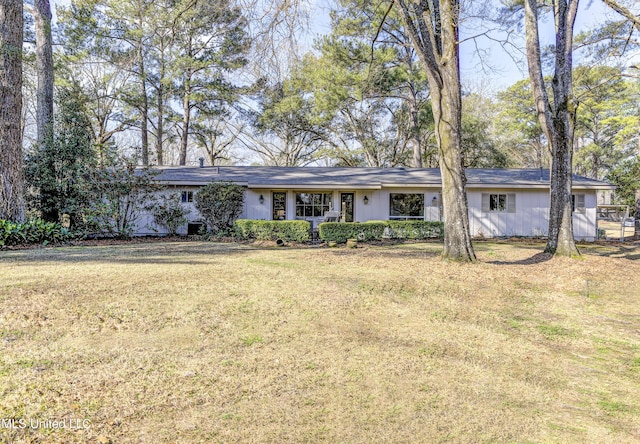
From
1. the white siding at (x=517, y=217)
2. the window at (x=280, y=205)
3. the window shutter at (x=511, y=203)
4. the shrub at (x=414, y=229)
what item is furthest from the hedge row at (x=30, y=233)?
the window shutter at (x=511, y=203)

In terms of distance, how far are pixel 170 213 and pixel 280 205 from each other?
443cm

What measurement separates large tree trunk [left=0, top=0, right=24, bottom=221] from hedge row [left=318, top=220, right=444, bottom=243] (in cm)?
903

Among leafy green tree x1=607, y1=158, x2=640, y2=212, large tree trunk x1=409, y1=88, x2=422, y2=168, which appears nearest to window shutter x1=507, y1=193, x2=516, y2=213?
leafy green tree x1=607, y1=158, x2=640, y2=212

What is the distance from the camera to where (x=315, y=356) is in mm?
3594

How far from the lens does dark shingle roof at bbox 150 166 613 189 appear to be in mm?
15188

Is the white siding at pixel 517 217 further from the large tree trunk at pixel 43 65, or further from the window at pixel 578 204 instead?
the large tree trunk at pixel 43 65

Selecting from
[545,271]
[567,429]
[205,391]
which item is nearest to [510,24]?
[545,271]

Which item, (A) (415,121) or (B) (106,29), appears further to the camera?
(A) (415,121)

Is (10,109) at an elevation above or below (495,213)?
above

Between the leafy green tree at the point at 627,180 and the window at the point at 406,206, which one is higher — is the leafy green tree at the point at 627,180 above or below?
above

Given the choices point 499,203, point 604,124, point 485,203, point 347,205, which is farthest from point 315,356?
point 604,124

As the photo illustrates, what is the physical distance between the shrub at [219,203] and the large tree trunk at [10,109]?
17.0ft

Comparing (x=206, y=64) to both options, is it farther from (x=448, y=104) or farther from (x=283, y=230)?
(x=448, y=104)
